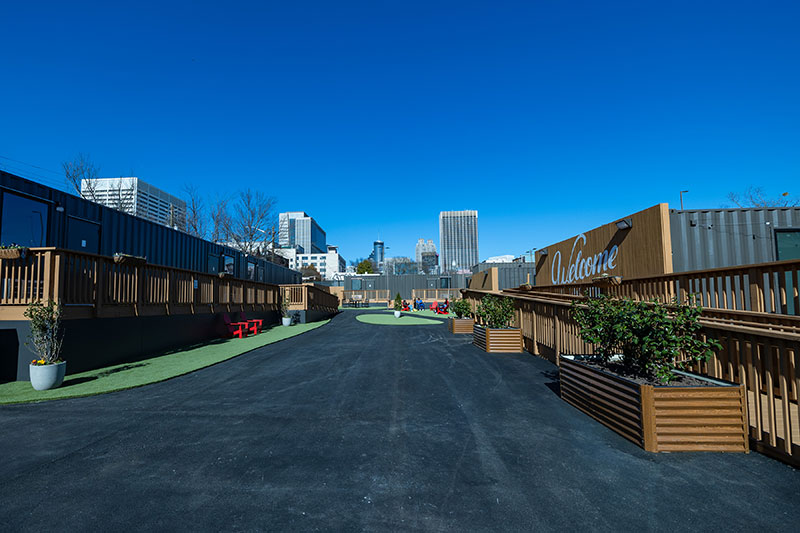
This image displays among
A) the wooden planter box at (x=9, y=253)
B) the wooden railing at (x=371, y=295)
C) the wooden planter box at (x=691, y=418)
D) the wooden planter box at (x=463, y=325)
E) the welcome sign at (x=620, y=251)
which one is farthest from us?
the wooden railing at (x=371, y=295)

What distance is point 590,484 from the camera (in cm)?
328

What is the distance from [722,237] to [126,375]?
14943 mm

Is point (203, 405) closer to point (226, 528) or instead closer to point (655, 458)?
point (226, 528)

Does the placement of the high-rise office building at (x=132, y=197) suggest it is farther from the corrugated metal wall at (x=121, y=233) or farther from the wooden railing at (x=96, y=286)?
the wooden railing at (x=96, y=286)

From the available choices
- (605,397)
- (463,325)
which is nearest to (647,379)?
(605,397)

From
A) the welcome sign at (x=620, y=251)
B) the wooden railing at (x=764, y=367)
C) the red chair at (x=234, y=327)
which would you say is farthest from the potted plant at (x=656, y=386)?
the red chair at (x=234, y=327)

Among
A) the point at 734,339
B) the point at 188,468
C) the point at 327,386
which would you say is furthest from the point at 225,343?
the point at 734,339

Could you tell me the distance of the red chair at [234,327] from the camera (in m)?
14.4

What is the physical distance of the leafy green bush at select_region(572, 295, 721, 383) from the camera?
168 inches

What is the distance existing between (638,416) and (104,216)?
584 inches

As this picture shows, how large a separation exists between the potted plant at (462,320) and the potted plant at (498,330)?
11.2ft

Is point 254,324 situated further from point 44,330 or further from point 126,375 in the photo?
point 44,330

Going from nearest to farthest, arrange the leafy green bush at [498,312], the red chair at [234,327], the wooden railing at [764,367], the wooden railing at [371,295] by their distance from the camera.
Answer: the wooden railing at [764,367], the leafy green bush at [498,312], the red chair at [234,327], the wooden railing at [371,295]

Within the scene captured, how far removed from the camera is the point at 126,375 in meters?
Result: 7.60
